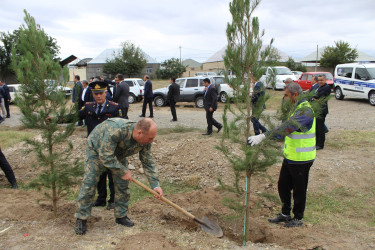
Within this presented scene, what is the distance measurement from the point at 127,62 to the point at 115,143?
118 ft

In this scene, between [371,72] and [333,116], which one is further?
[371,72]

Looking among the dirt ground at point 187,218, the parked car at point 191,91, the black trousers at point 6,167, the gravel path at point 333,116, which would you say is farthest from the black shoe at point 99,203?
the parked car at point 191,91

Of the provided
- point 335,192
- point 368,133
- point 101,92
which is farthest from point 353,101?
point 101,92

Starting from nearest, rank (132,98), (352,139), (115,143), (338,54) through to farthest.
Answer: (115,143) < (352,139) < (132,98) < (338,54)

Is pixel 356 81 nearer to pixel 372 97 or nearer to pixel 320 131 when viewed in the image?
pixel 372 97

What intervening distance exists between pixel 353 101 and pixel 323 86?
10.6m

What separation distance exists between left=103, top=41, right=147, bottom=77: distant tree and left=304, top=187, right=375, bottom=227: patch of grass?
3478 centimetres

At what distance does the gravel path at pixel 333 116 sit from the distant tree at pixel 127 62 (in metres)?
22.3

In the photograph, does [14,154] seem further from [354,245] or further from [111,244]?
[354,245]

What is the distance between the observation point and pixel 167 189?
5883 millimetres

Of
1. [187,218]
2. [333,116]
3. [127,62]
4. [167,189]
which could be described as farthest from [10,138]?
[127,62]

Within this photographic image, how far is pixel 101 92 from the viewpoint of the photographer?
418 centimetres

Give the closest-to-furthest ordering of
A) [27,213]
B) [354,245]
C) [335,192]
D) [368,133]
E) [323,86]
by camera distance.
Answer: [354,245]
[27,213]
[335,192]
[323,86]
[368,133]

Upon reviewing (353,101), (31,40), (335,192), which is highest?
(31,40)
